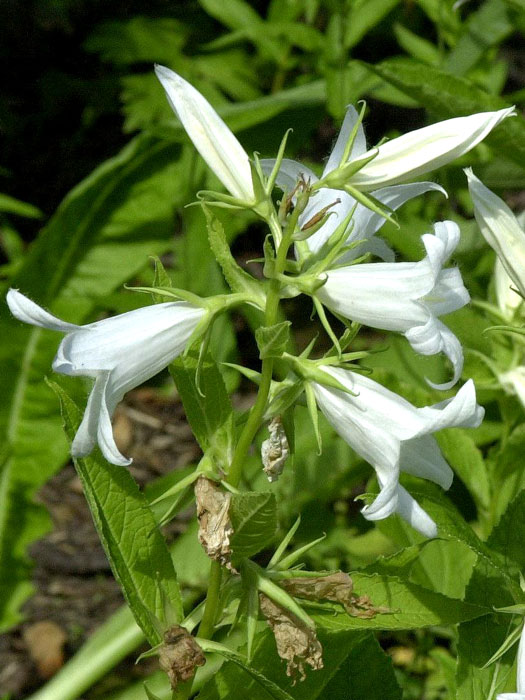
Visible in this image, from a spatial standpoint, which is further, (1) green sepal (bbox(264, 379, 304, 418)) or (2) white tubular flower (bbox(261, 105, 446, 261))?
(2) white tubular flower (bbox(261, 105, 446, 261))

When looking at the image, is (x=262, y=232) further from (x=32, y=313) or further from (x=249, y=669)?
(x=249, y=669)

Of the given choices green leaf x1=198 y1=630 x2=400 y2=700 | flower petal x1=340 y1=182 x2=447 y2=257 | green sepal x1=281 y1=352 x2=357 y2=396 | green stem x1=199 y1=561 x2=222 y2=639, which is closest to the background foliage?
green leaf x1=198 y1=630 x2=400 y2=700

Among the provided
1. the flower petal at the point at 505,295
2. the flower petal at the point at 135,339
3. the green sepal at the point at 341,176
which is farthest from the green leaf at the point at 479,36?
the flower petal at the point at 135,339

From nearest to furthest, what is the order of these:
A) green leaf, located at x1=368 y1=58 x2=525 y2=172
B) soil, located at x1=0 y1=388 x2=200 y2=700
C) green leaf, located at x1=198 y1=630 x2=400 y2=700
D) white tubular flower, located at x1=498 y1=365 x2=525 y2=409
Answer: green leaf, located at x1=198 y1=630 x2=400 y2=700 < white tubular flower, located at x1=498 y1=365 x2=525 y2=409 < green leaf, located at x1=368 y1=58 x2=525 y2=172 < soil, located at x1=0 y1=388 x2=200 y2=700

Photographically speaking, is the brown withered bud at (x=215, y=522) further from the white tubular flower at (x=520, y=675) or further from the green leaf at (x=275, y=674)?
the white tubular flower at (x=520, y=675)

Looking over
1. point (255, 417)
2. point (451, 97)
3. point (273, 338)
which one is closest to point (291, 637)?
point (255, 417)

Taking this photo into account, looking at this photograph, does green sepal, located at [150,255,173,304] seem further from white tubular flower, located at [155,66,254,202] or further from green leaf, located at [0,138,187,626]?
green leaf, located at [0,138,187,626]

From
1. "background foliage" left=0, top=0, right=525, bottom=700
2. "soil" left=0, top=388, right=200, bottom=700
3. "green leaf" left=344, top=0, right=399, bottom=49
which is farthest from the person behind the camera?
"soil" left=0, top=388, right=200, bottom=700

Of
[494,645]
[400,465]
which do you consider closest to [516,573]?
[494,645]
